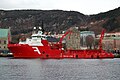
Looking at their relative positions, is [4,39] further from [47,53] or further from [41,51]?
[41,51]

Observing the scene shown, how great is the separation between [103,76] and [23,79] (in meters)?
12.3

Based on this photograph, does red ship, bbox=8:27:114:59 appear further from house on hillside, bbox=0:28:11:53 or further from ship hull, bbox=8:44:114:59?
house on hillside, bbox=0:28:11:53

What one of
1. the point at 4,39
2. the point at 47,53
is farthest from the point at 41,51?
the point at 4,39

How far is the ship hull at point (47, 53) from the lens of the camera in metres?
114

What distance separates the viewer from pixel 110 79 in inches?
2286

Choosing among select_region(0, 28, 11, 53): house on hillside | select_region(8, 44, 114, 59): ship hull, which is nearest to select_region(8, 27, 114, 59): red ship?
select_region(8, 44, 114, 59): ship hull

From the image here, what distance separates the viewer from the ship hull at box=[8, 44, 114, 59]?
114438 mm

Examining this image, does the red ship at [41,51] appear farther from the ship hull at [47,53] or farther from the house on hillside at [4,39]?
the house on hillside at [4,39]

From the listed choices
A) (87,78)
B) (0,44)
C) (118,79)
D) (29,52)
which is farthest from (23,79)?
(0,44)

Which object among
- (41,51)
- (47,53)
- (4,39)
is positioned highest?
(4,39)

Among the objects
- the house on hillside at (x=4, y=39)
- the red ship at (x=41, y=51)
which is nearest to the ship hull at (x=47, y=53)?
the red ship at (x=41, y=51)

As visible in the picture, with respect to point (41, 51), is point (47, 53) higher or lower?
lower

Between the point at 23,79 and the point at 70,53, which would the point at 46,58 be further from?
the point at 23,79

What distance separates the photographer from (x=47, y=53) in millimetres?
116125
